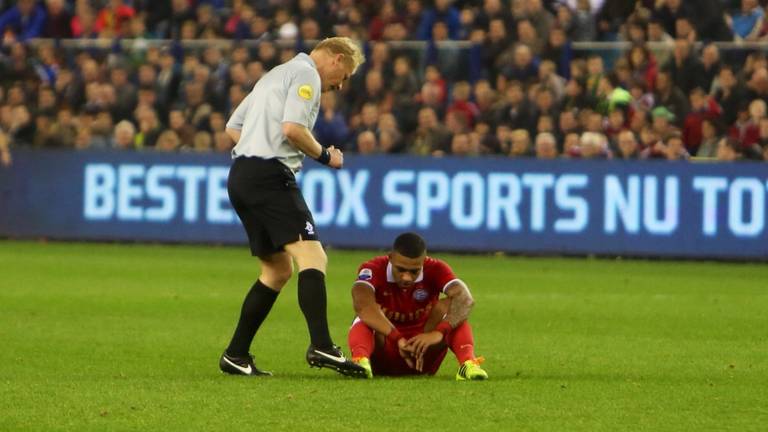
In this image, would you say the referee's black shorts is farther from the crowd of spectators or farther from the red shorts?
the crowd of spectators

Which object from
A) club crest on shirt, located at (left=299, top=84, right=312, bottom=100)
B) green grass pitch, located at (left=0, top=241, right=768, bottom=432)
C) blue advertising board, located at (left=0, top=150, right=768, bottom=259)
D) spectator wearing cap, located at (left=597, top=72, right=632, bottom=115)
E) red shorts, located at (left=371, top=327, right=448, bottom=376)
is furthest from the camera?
spectator wearing cap, located at (left=597, top=72, right=632, bottom=115)

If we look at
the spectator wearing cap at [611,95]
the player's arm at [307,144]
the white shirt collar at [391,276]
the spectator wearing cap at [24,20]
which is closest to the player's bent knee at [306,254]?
the white shirt collar at [391,276]

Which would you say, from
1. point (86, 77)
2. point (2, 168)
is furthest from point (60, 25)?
point (2, 168)

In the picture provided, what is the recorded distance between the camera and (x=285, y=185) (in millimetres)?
9711

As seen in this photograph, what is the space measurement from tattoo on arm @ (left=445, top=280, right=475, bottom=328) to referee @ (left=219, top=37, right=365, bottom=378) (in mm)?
599

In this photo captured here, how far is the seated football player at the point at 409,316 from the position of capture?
9.64 m

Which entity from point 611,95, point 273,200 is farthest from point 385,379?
point 611,95

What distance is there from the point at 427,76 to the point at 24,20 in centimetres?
778

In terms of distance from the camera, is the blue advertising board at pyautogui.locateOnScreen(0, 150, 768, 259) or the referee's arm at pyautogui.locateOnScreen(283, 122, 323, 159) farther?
the blue advertising board at pyautogui.locateOnScreen(0, 150, 768, 259)

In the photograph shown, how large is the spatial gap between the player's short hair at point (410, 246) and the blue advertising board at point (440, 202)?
38.5 ft

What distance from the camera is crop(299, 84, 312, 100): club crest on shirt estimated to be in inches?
376

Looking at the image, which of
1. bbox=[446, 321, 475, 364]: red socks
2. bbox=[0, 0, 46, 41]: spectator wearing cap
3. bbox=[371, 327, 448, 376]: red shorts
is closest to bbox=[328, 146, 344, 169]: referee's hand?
bbox=[371, 327, 448, 376]: red shorts

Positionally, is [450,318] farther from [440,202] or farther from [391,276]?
[440,202]

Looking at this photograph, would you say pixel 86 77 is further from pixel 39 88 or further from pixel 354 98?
pixel 354 98
